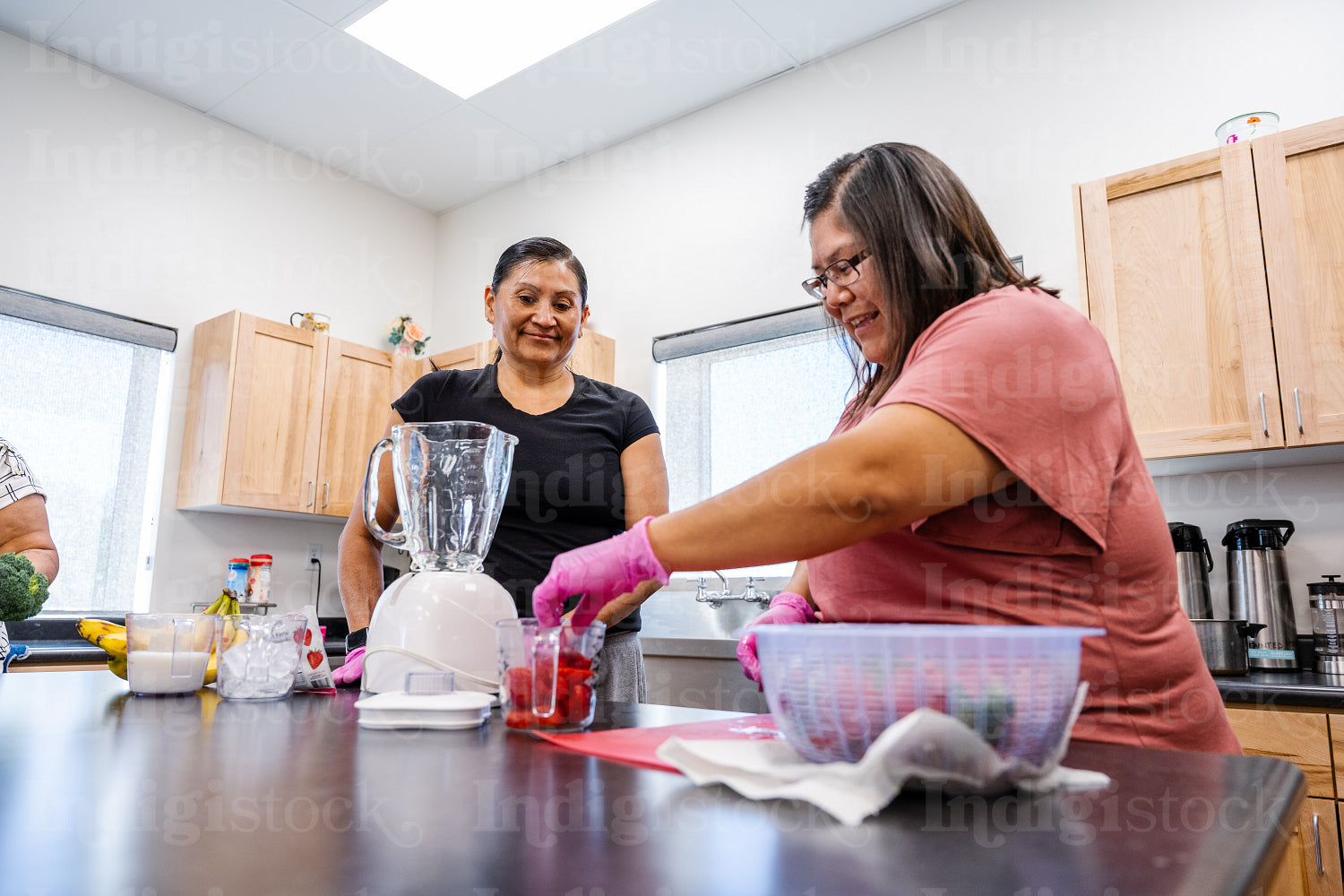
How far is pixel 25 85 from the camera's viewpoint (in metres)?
3.06

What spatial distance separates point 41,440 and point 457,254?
1.88 m

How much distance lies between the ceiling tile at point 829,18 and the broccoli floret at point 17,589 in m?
2.51

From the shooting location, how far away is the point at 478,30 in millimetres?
3006

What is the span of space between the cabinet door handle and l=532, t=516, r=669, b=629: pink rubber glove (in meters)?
1.53

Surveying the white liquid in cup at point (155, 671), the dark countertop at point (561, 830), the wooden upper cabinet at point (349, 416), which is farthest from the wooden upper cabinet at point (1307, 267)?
the wooden upper cabinet at point (349, 416)

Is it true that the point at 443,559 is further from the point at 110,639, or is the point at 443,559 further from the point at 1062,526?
the point at 1062,526

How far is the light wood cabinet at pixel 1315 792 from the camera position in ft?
5.17

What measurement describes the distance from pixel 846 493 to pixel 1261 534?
1.87 m

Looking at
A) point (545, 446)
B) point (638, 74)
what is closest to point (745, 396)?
point (638, 74)

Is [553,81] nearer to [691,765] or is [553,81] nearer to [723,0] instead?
[723,0]

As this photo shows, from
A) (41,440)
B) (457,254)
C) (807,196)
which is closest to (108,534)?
(41,440)

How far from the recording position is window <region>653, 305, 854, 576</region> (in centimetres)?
303

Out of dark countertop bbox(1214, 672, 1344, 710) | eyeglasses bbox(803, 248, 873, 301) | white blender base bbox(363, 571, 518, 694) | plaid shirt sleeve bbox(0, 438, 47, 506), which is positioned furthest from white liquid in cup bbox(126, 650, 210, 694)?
dark countertop bbox(1214, 672, 1344, 710)

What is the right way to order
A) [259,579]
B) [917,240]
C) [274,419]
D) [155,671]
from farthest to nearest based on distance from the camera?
1. [259,579]
2. [274,419]
3. [155,671]
4. [917,240]
